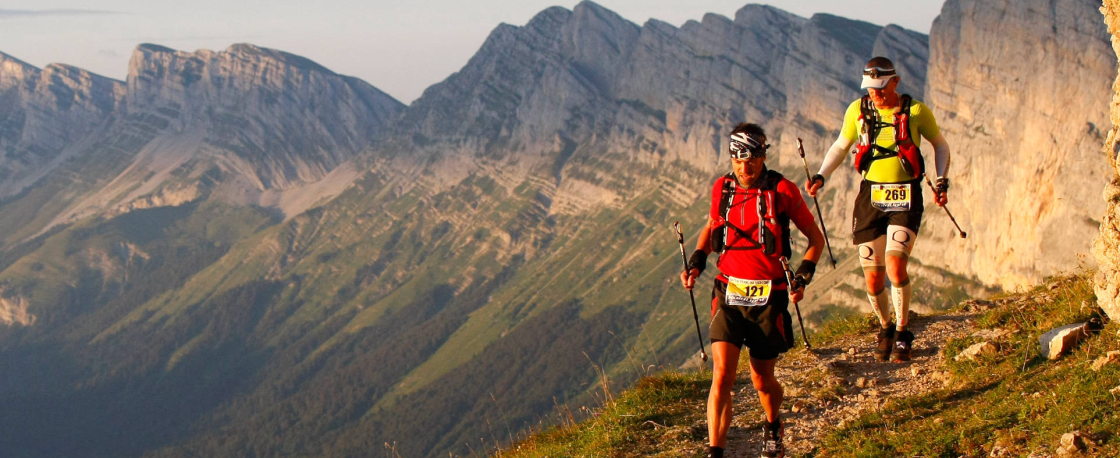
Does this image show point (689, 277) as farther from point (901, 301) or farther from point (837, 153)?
point (901, 301)

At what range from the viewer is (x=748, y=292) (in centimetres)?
1249

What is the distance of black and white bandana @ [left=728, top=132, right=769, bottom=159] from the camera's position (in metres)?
12.8

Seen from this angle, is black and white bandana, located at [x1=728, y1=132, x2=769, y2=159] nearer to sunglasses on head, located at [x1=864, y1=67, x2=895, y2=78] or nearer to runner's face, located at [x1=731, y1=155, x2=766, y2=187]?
runner's face, located at [x1=731, y1=155, x2=766, y2=187]

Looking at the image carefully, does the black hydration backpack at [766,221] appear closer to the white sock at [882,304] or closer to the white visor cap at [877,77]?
the white visor cap at [877,77]

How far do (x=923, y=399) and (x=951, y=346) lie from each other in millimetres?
2466

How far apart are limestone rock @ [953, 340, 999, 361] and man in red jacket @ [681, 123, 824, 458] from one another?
4.30 meters

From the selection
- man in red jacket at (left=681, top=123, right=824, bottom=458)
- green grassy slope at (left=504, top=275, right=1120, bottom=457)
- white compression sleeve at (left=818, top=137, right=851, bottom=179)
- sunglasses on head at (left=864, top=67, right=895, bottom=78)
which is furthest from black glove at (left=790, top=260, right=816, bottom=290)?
sunglasses on head at (left=864, top=67, right=895, bottom=78)

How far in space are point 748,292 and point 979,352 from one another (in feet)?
17.6

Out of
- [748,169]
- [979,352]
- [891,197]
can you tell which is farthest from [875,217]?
[748,169]

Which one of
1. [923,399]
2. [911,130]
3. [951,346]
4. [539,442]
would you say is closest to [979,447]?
[923,399]

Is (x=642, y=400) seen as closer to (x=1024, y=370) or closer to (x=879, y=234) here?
(x=879, y=234)

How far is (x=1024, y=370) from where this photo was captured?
14.1 m

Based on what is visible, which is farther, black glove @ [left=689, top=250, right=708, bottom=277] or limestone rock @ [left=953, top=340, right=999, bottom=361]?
limestone rock @ [left=953, top=340, right=999, bottom=361]

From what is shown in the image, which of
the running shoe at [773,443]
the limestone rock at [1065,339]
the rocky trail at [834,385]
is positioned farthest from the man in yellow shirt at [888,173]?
the running shoe at [773,443]
